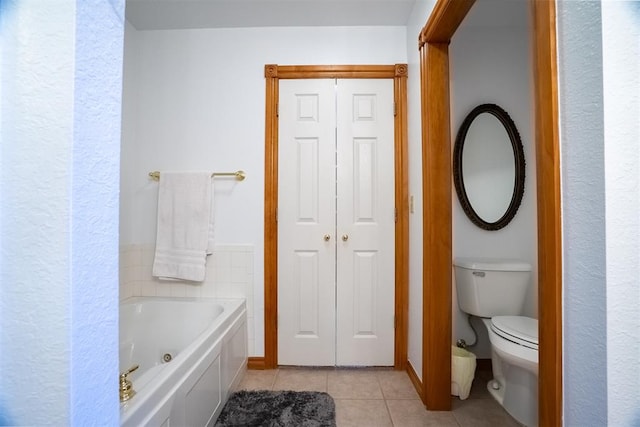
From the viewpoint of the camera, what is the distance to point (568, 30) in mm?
547

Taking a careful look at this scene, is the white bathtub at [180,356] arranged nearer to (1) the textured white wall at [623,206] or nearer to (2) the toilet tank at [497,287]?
(1) the textured white wall at [623,206]

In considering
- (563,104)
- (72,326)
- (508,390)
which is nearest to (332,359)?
(508,390)

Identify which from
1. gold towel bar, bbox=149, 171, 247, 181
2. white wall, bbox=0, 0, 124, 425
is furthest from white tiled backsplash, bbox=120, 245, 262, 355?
white wall, bbox=0, 0, 124, 425

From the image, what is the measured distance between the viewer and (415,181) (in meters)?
1.61

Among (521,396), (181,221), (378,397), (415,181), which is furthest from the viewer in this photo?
(181,221)

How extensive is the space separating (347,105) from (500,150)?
43.8 inches

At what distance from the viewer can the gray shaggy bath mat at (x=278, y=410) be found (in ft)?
4.13

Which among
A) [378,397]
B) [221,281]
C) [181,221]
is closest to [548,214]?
[378,397]

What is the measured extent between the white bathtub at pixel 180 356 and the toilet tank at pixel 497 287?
1499 millimetres

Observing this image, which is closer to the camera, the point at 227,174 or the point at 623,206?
the point at 623,206

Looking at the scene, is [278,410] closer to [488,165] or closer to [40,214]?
[40,214]

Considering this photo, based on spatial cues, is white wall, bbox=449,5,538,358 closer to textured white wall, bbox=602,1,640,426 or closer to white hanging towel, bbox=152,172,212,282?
textured white wall, bbox=602,1,640,426

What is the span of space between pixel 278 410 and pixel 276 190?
125cm

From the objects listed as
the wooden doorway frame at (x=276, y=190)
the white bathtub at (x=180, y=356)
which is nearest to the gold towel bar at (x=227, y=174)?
the wooden doorway frame at (x=276, y=190)
